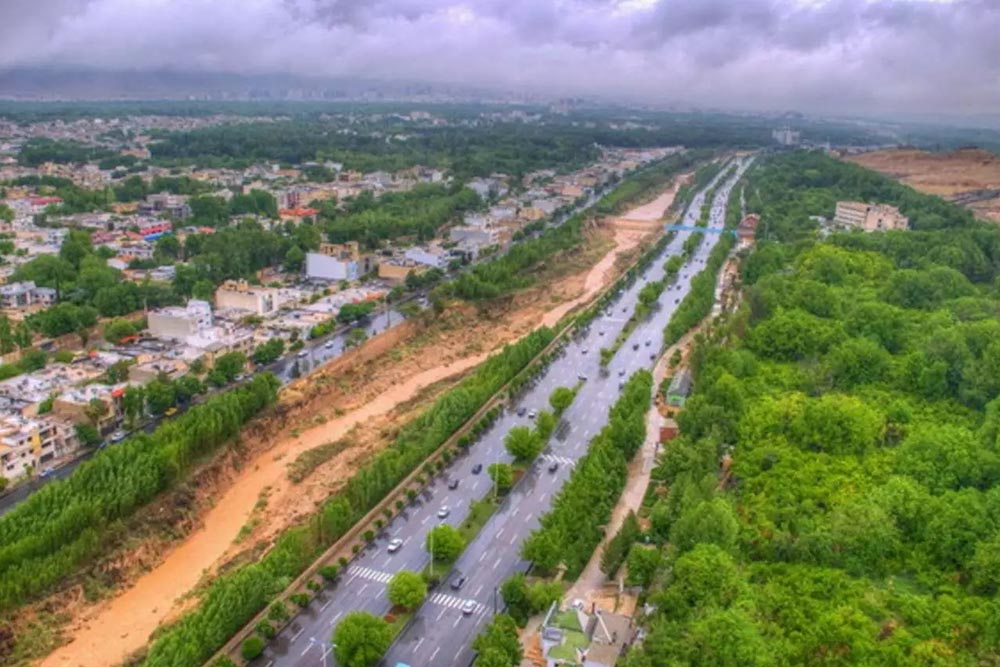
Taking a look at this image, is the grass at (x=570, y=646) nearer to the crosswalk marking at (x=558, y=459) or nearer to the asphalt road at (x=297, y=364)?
the crosswalk marking at (x=558, y=459)

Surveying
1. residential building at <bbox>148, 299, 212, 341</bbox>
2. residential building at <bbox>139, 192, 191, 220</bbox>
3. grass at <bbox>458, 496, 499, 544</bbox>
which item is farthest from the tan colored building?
residential building at <bbox>139, 192, 191, 220</bbox>

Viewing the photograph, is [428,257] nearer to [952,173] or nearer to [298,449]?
[298,449]

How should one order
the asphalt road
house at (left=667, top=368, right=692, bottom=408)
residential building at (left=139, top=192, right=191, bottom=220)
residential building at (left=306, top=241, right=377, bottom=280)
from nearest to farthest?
1. the asphalt road
2. house at (left=667, top=368, right=692, bottom=408)
3. residential building at (left=306, top=241, right=377, bottom=280)
4. residential building at (left=139, top=192, right=191, bottom=220)

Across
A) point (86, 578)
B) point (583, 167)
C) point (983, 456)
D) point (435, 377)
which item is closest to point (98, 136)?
point (583, 167)

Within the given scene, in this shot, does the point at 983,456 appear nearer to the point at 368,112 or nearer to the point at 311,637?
the point at 311,637

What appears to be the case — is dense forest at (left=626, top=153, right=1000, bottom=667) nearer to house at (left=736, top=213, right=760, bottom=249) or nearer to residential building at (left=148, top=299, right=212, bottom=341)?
residential building at (left=148, top=299, right=212, bottom=341)

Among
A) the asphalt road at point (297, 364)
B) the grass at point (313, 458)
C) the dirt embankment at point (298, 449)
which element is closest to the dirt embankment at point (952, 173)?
the dirt embankment at point (298, 449)

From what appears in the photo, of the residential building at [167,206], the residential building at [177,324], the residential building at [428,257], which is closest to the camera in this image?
the residential building at [177,324]
